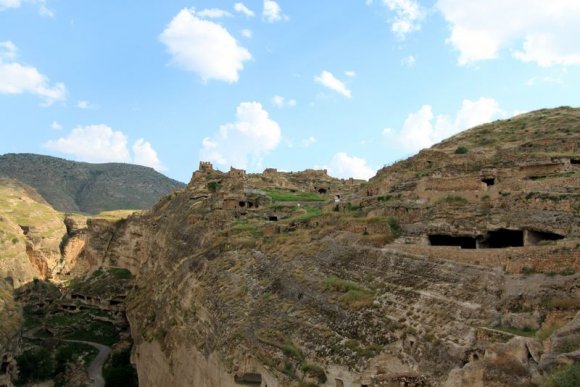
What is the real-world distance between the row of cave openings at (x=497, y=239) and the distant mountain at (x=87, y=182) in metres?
110

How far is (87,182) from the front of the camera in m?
139

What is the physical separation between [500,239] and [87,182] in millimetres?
→ 136234

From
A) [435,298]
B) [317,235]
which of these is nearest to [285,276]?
[317,235]

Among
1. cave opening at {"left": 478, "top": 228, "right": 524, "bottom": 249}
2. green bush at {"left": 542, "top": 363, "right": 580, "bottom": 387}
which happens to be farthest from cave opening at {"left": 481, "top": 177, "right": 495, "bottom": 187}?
green bush at {"left": 542, "top": 363, "right": 580, "bottom": 387}

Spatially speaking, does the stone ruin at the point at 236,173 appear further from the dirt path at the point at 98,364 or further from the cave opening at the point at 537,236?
the cave opening at the point at 537,236

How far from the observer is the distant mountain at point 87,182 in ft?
406

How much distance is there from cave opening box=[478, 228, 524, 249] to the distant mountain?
111166mm

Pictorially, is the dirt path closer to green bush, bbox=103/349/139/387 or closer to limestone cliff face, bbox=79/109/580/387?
green bush, bbox=103/349/139/387

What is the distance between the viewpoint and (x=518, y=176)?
22.9m

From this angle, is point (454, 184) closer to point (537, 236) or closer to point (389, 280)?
point (537, 236)

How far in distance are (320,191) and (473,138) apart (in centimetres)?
1567

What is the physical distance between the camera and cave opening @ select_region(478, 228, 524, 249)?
16812 millimetres

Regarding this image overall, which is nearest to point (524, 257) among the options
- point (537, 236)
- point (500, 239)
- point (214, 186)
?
point (537, 236)

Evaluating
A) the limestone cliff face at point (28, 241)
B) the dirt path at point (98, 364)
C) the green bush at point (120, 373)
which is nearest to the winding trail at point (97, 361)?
the dirt path at point (98, 364)
